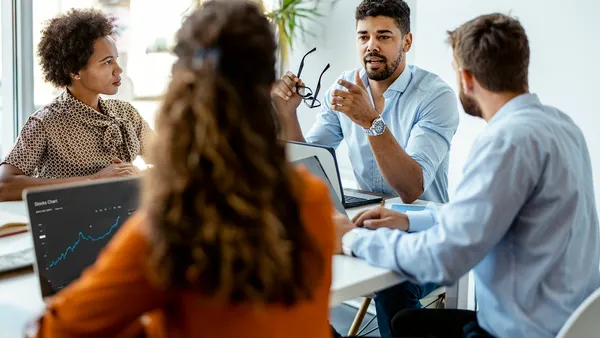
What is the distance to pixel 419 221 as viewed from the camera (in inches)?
70.5

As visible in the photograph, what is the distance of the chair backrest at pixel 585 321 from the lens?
1283 mm

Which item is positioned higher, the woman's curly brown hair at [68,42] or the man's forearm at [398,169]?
the woman's curly brown hair at [68,42]

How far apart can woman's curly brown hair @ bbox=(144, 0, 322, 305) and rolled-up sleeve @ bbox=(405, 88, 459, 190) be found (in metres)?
1.63

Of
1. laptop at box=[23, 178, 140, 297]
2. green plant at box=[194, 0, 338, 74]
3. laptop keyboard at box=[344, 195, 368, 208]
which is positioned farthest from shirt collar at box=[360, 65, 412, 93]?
laptop at box=[23, 178, 140, 297]

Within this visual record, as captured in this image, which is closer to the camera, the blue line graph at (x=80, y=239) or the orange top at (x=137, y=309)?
the orange top at (x=137, y=309)

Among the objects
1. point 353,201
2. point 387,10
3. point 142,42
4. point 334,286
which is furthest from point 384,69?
point 142,42

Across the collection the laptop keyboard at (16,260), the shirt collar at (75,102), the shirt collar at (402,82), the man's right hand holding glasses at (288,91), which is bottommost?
the laptop keyboard at (16,260)

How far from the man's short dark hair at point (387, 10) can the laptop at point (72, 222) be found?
1.59m

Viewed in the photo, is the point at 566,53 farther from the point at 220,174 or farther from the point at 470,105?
the point at 220,174

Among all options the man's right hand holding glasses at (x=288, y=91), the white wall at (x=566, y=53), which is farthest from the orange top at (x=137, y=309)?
the white wall at (x=566, y=53)

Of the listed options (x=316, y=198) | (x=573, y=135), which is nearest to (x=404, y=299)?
(x=573, y=135)

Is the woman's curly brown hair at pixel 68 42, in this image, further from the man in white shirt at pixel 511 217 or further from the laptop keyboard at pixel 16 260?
the man in white shirt at pixel 511 217

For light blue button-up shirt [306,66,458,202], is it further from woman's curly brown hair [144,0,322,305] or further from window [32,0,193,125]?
woman's curly brown hair [144,0,322,305]

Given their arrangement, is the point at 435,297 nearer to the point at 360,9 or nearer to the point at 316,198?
the point at 360,9
